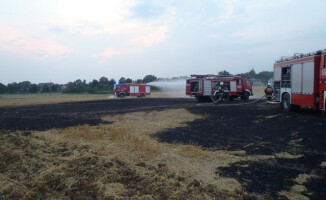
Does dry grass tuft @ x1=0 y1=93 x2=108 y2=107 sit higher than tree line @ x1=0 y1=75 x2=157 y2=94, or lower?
lower

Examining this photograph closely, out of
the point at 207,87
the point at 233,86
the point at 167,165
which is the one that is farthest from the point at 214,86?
the point at 167,165

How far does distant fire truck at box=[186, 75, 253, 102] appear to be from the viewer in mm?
25547

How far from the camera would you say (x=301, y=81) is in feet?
43.9

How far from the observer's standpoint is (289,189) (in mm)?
4426

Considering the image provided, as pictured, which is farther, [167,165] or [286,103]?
[286,103]

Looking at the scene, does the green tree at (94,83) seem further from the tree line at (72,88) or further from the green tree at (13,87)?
the green tree at (13,87)

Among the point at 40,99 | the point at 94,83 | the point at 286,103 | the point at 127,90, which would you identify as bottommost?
the point at 40,99

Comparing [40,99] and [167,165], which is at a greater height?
[167,165]

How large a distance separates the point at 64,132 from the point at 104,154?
12.9 ft

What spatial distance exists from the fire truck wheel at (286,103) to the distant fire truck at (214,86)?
8.97 m

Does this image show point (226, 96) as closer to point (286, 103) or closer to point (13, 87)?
point (286, 103)

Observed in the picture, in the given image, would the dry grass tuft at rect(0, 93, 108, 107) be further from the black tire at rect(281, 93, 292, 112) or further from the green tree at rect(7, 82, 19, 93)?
the green tree at rect(7, 82, 19, 93)

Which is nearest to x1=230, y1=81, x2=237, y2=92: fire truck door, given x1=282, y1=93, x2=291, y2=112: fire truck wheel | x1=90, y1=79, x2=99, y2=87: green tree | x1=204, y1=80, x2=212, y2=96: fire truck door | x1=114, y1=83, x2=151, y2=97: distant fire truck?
x1=204, y1=80, x2=212, y2=96: fire truck door

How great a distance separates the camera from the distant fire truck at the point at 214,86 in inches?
1006
